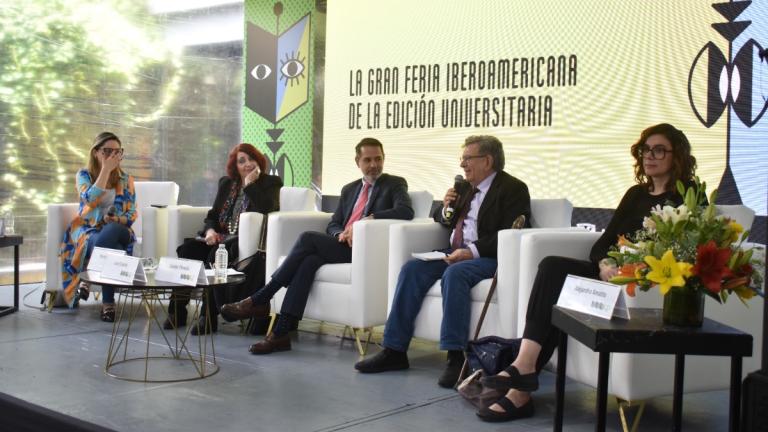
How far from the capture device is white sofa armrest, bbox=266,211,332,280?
4.52m

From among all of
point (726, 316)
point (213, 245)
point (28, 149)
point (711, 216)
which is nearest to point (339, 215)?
point (213, 245)

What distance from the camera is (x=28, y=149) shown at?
6590mm

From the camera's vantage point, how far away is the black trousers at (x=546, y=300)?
2.92m

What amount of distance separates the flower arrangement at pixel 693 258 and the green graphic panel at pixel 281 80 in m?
4.68

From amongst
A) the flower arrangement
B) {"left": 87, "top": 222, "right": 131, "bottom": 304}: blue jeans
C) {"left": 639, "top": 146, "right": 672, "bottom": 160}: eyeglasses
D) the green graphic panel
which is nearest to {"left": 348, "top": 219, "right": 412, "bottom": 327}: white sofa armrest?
{"left": 639, "top": 146, "right": 672, "bottom": 160}: eyeglasses

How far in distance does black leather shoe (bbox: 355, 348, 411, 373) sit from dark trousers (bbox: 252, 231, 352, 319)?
599mm

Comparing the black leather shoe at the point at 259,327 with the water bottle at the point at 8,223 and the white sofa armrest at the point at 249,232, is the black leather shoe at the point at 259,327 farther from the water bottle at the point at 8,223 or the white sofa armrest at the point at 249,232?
the water bottle at the point at 8,223

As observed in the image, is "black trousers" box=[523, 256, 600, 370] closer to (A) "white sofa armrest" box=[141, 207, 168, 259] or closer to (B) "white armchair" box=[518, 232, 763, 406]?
(B) "white armchair" box=[518, 232, 763, 406]

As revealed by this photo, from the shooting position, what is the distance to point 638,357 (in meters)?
2.74

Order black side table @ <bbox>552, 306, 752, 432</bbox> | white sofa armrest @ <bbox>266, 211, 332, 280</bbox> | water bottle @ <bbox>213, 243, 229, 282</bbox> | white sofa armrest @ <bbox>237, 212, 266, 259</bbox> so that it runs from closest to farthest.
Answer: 1. black side table @ <bbox>552, 306, 752, 432</bbox>
2. water bottle @ <bbox>213, 243, 229, 282</bbox>
3. white sofa armrest @ <bbox>266, 211, 332, 280</bbox>
4. white sofa armrest @ <bbox>237, 212, 266, 259</bbox>

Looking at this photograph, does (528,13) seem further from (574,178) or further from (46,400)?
(46,400)

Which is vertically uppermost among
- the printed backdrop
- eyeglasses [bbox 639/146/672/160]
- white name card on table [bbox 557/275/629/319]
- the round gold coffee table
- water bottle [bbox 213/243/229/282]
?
the printed backdrop

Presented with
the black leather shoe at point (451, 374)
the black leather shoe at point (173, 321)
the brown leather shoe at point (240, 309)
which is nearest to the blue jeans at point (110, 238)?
the black leather shoe at point (173, 321)

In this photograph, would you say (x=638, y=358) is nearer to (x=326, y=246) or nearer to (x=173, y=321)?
(x=326, y=246)
